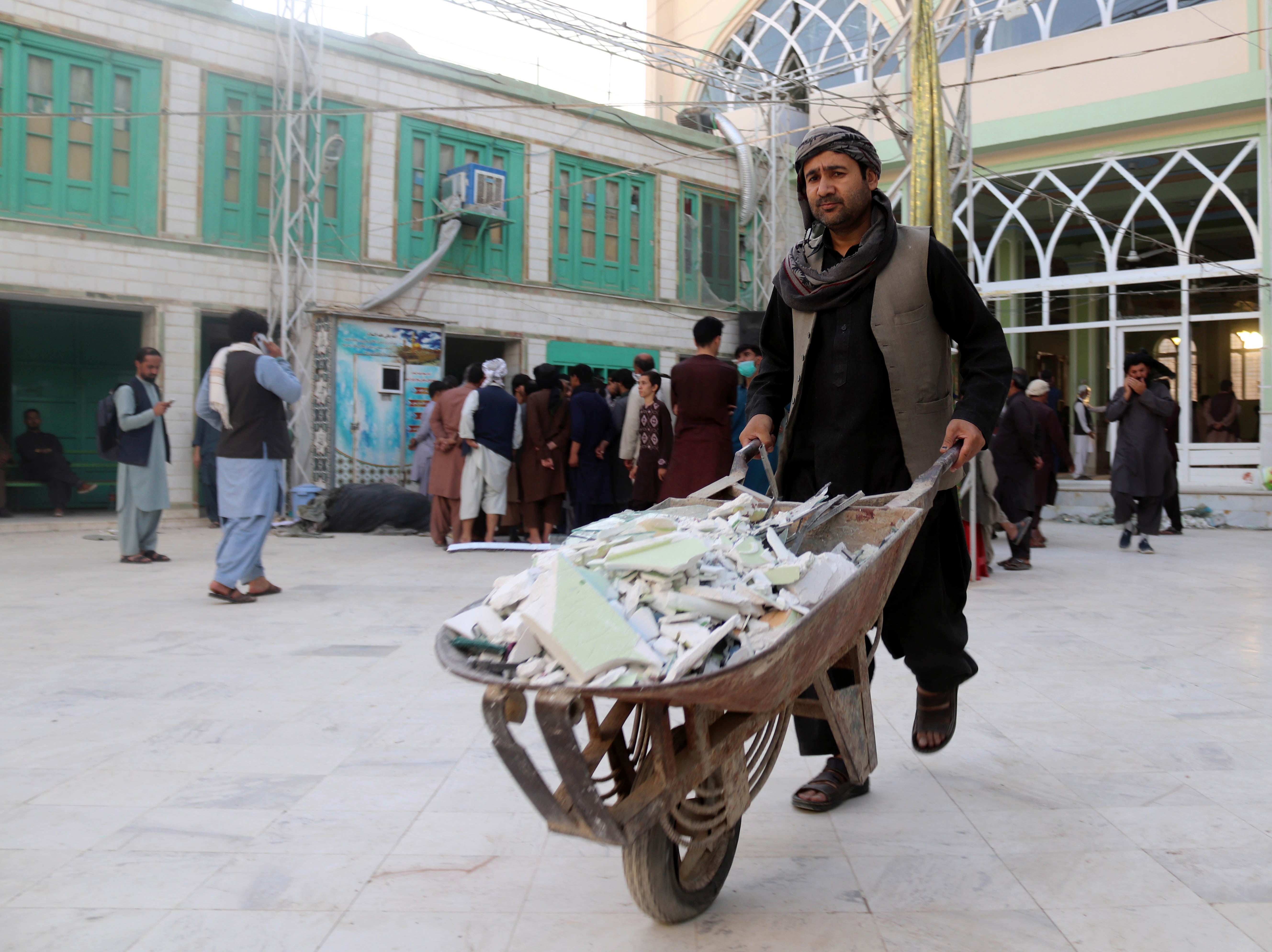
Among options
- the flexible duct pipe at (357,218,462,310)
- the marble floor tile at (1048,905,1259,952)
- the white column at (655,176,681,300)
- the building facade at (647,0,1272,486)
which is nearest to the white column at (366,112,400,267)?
the flexible duct pipe at (357,218,462,310)

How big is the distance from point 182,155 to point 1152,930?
13.1 metres

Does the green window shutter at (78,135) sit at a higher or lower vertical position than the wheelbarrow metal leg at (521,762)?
higher

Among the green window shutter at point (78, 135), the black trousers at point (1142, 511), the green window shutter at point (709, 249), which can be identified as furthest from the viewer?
the green window shutter at point (709, 249)

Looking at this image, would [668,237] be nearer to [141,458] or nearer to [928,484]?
[141,458]

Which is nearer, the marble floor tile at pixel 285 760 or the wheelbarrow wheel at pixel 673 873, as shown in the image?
the wheelbarrow wheel at pixel 673 873

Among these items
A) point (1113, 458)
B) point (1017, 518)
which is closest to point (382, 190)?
point (1017, 518)

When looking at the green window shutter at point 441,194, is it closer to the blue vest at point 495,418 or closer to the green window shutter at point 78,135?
the green window shutter at point 78,135

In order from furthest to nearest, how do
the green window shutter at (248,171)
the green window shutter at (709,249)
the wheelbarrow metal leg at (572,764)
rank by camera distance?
the green window shutter at (709,249), the green window shutter at (248,171), the wheelbarrow metal leg at (572,764)

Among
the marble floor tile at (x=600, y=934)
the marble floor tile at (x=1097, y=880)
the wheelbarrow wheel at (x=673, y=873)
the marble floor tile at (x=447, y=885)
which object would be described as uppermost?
the wheelbarrow wheel at (x=673, y=873)

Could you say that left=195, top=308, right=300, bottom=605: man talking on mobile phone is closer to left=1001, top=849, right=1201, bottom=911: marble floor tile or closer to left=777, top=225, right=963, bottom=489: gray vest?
left=777, top=225, right=963, bottom=489: gray vest

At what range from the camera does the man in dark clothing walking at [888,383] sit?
9.19ft

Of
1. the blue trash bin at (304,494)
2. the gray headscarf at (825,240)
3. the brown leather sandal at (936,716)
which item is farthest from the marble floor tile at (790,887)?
the blue trash bin at (304,494)

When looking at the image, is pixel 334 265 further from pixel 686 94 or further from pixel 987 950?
pixel 987 950

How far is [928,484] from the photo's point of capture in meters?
2.50
